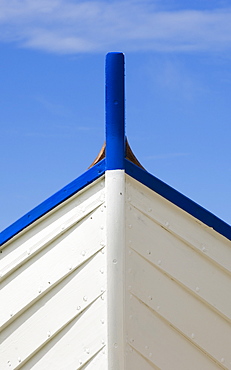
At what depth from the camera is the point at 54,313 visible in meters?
5.45

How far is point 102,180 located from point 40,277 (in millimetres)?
935

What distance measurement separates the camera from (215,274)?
5.62 meters

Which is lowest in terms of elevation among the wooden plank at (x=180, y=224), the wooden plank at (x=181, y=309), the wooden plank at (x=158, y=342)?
the wooden plank at (x=158, y=342)

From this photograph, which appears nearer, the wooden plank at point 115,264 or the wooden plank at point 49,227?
the wooden plank at point 115,264

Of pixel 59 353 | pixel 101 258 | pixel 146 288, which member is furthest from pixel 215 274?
pixel 59 353

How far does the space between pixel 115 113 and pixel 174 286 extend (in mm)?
1447

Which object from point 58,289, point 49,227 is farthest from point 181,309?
point 49,227

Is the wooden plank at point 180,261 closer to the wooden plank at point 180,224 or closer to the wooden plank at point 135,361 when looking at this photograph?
the wooden plank at point 180,224

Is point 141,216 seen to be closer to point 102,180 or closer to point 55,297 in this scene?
point 102,180

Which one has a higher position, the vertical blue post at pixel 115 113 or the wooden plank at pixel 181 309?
the vertical blue post at pixel 115 113

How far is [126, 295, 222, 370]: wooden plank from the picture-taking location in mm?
5316

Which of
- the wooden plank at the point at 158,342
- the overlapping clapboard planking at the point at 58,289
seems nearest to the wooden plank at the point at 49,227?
the overlapping clapboard planking at the point at 58,289

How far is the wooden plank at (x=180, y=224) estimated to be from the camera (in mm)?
5375

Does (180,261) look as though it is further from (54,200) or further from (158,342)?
(54,200)
